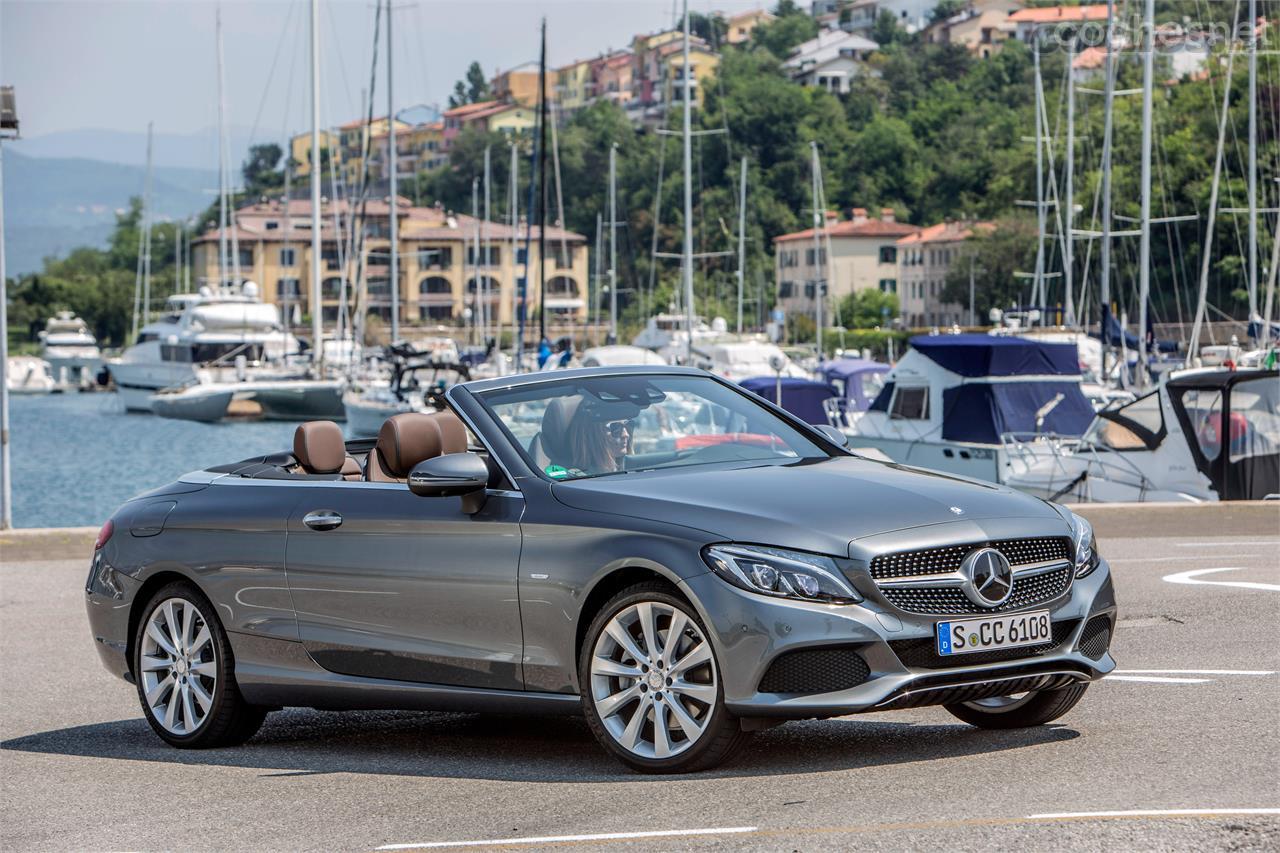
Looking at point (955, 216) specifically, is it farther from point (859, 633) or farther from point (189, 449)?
point (859, 633)

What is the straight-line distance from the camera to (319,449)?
9.16 meters

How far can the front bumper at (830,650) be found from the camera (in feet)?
22.8

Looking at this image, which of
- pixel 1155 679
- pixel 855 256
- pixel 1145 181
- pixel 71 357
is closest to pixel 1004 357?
pixel 1145 181

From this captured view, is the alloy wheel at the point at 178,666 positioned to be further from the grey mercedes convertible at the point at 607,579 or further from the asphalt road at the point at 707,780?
the asphalt road at the point at 707,780

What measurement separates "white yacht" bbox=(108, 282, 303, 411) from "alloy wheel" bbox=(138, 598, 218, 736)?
8465 cm

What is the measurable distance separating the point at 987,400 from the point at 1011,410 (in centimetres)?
44

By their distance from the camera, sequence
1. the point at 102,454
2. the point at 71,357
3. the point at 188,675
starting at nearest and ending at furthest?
1. the point at 188,675
2. the point at 102,454
3. the point at 71,357

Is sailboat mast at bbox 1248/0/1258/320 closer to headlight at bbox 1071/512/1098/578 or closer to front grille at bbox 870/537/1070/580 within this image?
headlight at bbox 1071/512/1098/578

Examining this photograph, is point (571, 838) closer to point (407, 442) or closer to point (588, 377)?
point (407, 442)

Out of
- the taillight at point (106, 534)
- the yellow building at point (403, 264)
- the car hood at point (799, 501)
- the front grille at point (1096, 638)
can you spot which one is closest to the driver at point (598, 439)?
the car hood at point (799, 501)

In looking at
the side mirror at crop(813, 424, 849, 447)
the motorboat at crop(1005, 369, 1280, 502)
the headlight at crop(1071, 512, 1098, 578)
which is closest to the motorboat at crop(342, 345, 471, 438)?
the motorboat at crop(1005, 369, 1280, 502)

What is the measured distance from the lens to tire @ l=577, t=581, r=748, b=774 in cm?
718

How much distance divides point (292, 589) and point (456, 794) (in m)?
1.60

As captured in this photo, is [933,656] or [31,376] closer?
[933,656]
